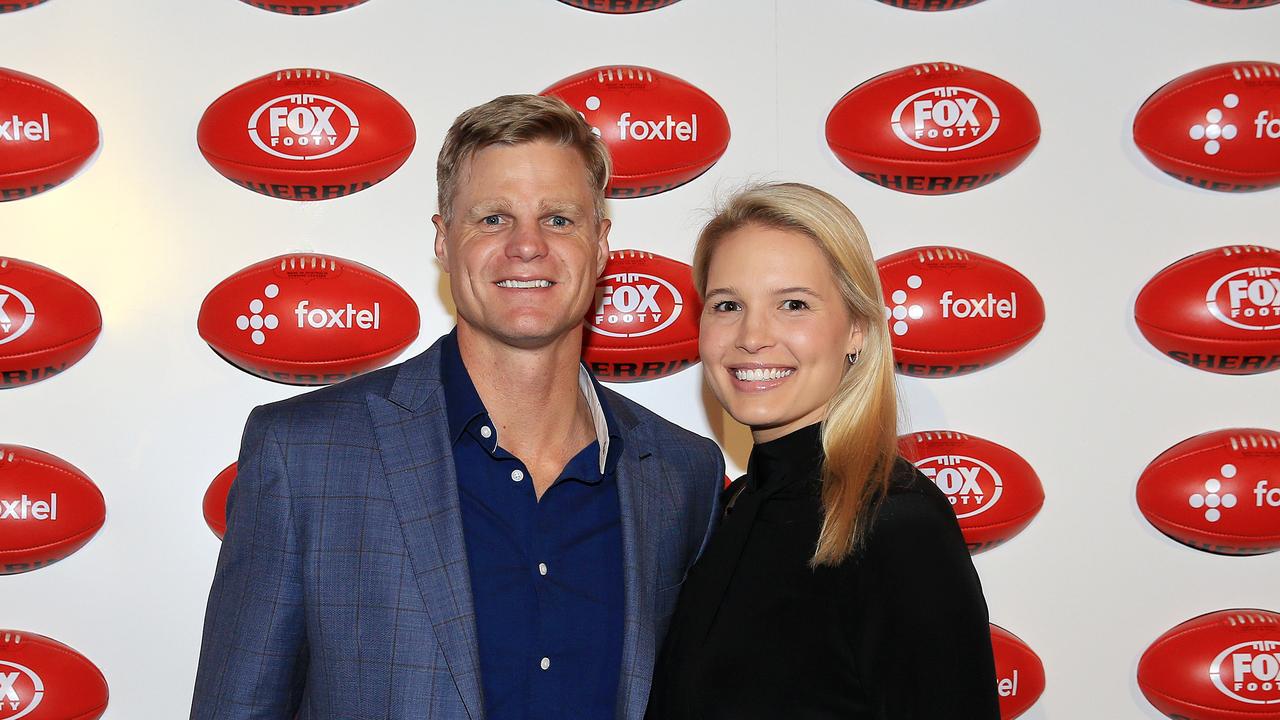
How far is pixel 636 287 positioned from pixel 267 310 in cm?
77

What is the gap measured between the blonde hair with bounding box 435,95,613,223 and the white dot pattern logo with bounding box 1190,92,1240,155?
4.64 feet

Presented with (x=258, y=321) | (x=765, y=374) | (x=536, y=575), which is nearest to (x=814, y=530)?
(x=765, y=374)

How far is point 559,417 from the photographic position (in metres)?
1.70

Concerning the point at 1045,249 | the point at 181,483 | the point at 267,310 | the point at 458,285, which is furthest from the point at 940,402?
the point at 181,483

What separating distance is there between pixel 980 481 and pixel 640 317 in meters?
0.84

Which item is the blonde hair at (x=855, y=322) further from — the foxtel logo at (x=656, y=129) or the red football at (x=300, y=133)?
the red football at (x=300, y=133)

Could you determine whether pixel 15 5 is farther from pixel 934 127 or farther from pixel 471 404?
pixel 934 127

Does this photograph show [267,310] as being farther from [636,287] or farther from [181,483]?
[636,287]

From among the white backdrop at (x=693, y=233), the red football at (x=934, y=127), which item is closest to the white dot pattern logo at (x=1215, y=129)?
the white backdrop at (x=693, y=233)

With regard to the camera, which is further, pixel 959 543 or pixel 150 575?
pixel 150 575

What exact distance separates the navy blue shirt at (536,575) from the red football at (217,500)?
2.62ft

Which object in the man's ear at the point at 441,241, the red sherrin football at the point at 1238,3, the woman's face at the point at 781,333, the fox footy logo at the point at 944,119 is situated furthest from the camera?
the red sherrin football at the point at 1238,3

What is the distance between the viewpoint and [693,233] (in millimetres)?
2307

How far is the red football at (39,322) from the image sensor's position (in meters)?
2.12
